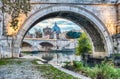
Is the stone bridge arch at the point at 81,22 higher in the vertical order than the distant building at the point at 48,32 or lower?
lower

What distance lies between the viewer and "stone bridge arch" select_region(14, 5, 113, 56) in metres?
30.4

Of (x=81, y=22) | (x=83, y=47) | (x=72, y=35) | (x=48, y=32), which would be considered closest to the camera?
(x=81, y=22)

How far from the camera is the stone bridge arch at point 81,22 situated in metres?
30.4

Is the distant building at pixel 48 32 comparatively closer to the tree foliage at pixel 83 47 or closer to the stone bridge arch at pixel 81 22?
the tree foliage at pixel 83 47

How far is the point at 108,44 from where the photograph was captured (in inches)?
1273

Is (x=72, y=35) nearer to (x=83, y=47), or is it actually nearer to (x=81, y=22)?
(x=83, y=47)

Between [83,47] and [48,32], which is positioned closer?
[83,47]

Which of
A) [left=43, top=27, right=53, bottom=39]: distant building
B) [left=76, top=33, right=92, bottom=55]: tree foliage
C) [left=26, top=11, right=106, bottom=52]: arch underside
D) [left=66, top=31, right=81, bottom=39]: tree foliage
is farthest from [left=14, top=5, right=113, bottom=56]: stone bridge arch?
[left=43, top=27, right=53, bottom=39]: distant building

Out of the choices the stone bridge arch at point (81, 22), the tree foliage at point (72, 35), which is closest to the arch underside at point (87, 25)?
the stone bridge arch at point (81, 22)

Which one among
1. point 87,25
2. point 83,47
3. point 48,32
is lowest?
point 83,47

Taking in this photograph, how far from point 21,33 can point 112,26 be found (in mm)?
7953

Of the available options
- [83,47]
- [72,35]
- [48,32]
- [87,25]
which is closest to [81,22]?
[87,25]

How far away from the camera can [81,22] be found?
35.6 metres

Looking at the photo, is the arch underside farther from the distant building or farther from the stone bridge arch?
the distant building
